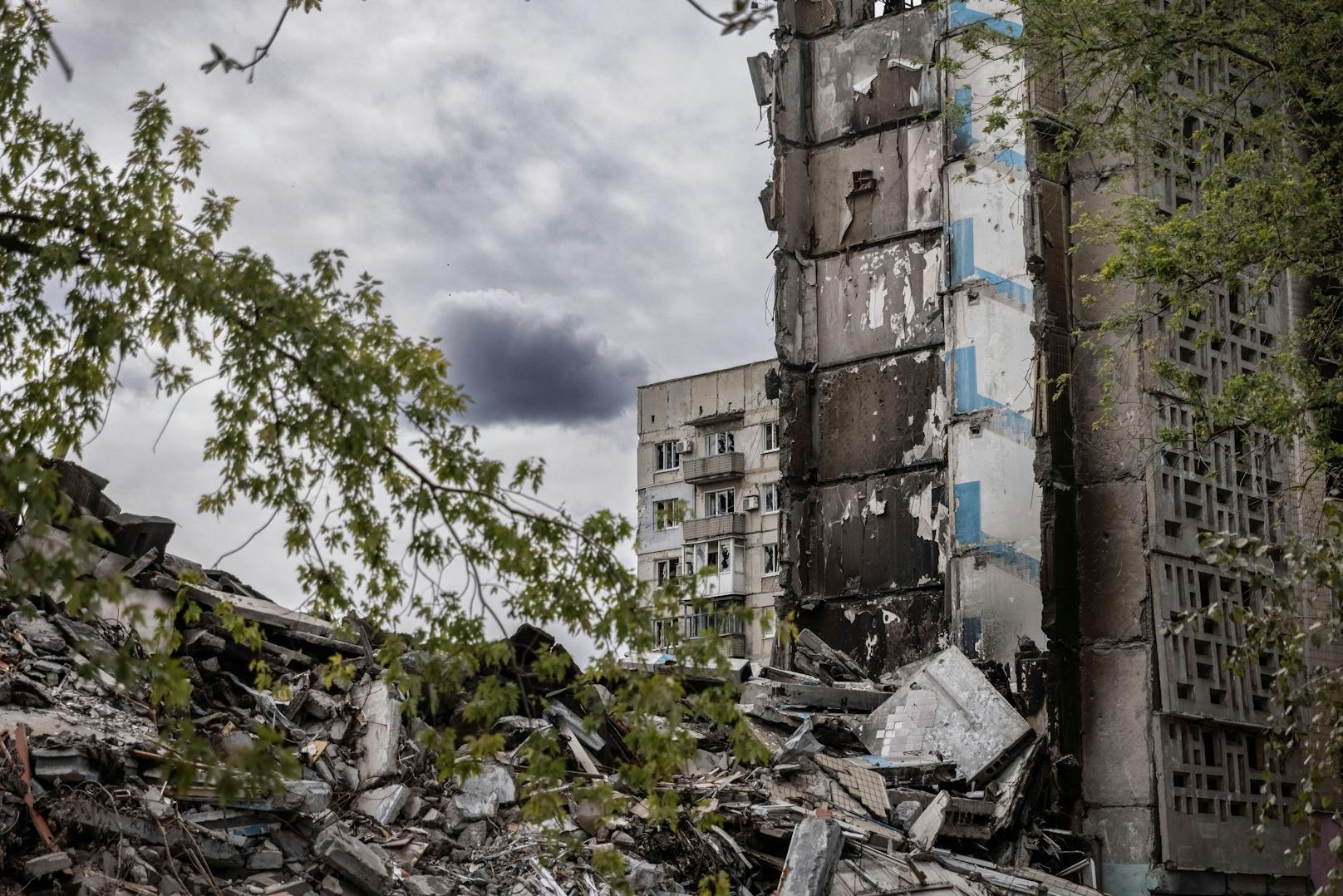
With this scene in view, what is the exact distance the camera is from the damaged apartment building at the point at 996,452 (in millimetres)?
17016

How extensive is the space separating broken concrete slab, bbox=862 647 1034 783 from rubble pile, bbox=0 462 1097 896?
29mm

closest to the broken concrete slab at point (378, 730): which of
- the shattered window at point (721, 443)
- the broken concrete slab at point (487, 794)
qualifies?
the broken concrete slab at point (487, 794)

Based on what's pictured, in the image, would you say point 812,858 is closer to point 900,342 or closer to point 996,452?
point 996,452

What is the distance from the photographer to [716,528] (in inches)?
1642

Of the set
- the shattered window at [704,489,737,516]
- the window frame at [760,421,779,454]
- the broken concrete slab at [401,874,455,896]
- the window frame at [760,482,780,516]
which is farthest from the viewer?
the shattered window at [704,489,737,516]

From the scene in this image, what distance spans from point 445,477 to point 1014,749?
37.7 ft

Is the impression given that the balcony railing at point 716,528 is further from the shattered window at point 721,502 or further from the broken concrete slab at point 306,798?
the broken concrete slab at point 306,798

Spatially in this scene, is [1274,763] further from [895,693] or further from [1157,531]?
[895,693]

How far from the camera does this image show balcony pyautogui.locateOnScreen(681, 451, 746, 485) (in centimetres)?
4172

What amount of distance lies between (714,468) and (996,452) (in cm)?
2150

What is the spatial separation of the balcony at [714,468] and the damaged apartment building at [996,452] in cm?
1768

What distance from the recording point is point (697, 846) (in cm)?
1323

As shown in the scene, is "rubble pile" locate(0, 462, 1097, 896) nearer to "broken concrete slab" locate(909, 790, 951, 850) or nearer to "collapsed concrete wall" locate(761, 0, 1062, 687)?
"broken concrete slab" locate(909, 790, 951, 850)

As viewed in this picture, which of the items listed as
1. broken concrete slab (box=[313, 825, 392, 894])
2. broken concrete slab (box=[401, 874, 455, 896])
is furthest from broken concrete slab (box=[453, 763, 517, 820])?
broken concrete slab (box=[313, 825, 392, 894])
